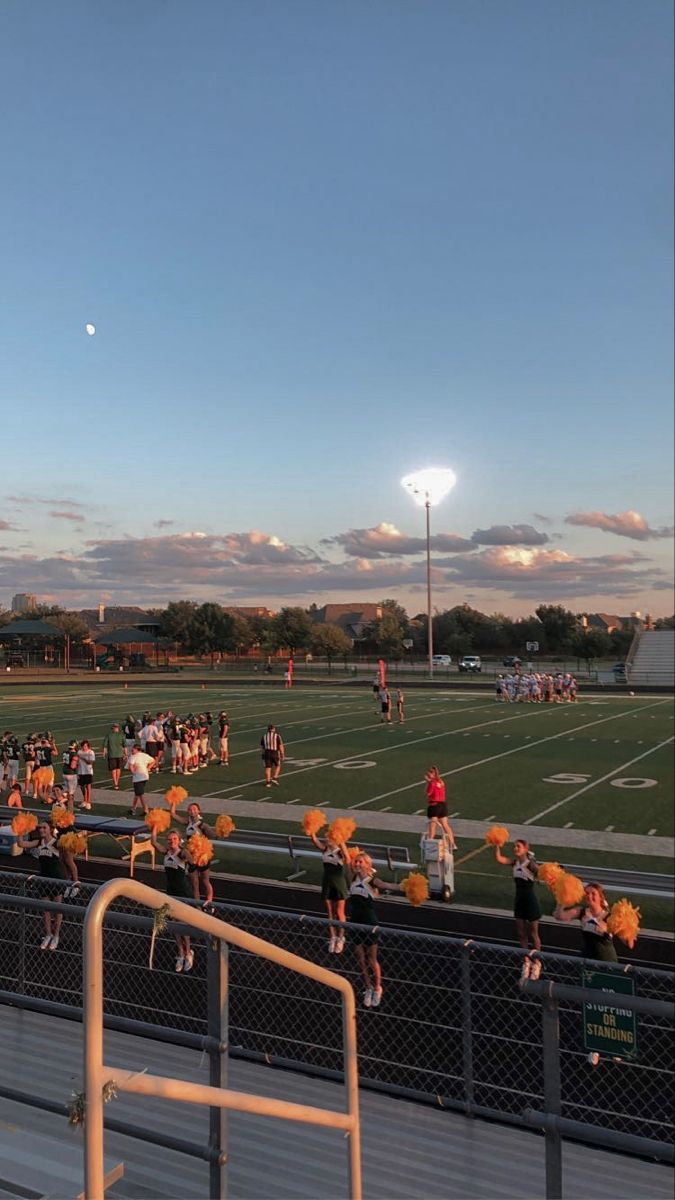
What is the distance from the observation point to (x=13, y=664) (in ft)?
48.4

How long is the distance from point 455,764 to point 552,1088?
1778 cm

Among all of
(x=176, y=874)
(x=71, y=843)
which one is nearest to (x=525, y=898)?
(x=176, y=874)

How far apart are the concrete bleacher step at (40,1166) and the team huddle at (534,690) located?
36143mm

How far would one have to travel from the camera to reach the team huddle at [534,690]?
3959 cm

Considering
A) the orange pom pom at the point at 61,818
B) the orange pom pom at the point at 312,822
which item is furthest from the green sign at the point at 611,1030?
the orange pom pom at the point at 61,818

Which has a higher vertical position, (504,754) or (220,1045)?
(220,1045)

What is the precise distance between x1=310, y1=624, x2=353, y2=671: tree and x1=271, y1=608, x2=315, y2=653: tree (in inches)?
35.3

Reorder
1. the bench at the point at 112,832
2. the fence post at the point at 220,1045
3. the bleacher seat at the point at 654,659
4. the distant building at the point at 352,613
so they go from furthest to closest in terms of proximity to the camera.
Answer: the distant building at the point at 352,613 < the bleacher seat at the point at 654,659 < the bench at the point at 112,832 < the fence post at the point at 220,1045

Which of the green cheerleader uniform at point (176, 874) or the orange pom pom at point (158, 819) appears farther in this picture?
the orange pom pom at point (158, 819)

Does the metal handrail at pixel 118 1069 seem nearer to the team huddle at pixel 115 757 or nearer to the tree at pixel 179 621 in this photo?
the team huddle at pixel 115 757

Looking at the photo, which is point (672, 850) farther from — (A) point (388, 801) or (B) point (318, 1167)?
(B) point (318, 1167)

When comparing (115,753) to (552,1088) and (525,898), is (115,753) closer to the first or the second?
(525,898)

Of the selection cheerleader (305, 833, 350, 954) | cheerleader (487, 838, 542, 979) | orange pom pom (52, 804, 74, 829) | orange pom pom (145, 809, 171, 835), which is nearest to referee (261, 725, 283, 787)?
orange pom pom (52, 804, 74, 829)

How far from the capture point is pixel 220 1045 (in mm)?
3357
